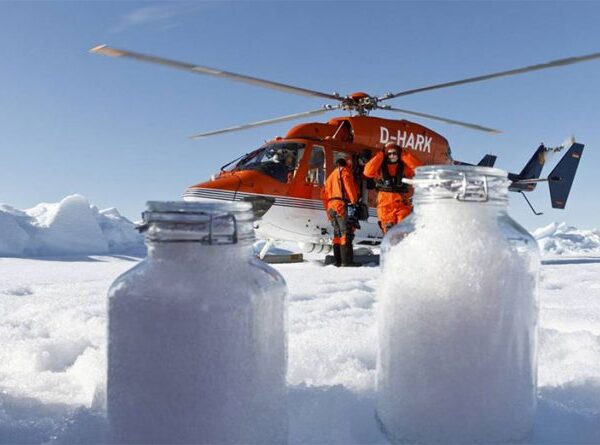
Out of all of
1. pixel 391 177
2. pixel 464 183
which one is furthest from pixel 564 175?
pixel 464 183

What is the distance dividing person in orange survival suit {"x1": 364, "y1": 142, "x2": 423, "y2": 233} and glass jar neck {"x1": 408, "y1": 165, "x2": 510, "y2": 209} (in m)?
2.58

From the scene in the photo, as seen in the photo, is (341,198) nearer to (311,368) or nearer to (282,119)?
(282,119)

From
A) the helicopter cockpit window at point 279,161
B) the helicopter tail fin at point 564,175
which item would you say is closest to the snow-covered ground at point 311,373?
the helicopter cockpit window at point 279,161

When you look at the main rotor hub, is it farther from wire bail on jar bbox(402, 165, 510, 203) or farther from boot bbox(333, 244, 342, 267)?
wire bail on jar bbox(402, 165, 510, 203)

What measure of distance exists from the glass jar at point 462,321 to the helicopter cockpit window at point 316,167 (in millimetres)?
5219

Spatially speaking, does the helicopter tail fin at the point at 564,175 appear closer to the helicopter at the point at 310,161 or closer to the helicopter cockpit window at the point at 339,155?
the helicopter at the point at 310,161

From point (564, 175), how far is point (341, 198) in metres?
6.81

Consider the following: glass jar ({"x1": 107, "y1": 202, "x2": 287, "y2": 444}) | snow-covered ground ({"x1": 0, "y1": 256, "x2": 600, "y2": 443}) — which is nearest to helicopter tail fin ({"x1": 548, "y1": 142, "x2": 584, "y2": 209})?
snow-covered ground ({"x1": 0, "y1": 256, "x2": 600, "y2": 443})

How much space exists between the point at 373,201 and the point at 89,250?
323 inches

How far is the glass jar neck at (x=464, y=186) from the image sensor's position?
0.82 metres

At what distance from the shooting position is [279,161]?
6.02m

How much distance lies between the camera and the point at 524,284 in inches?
33.1

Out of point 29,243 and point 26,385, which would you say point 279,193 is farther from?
point 29,243

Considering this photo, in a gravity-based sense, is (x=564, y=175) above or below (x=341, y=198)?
above
